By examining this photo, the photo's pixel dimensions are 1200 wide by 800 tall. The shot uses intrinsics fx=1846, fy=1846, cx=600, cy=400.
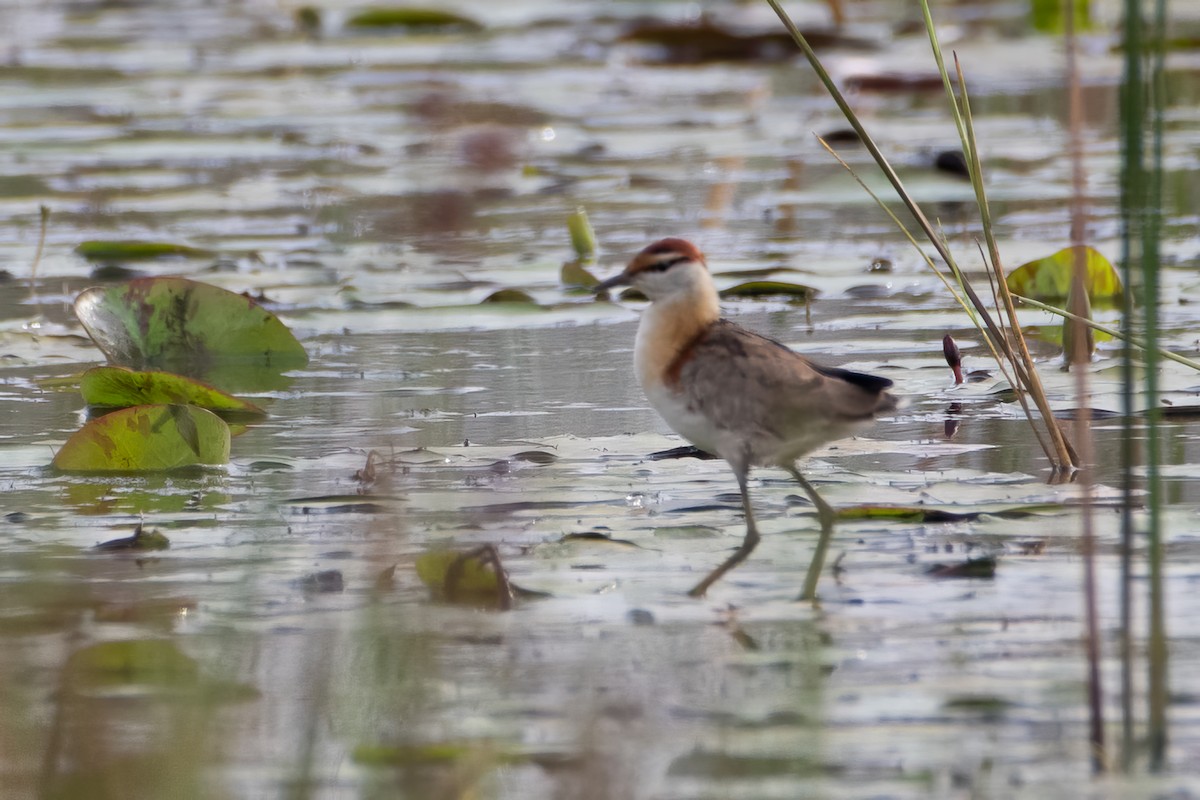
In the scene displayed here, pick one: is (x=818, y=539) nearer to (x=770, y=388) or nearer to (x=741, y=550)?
(x=741, y=550)

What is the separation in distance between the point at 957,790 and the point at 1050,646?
711 mm

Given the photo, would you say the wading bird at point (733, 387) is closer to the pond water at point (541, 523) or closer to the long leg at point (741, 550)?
the long leg at point (741, 550)

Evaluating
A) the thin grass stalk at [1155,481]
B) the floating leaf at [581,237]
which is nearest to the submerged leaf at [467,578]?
the thin grass stalk at [1155,481]

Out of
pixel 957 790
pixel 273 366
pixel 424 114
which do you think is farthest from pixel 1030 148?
pixel 957 790

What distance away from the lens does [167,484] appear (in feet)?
15.9

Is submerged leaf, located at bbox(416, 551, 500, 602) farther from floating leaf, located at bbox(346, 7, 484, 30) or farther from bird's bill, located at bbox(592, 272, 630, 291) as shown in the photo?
floating leaf, located at bbox(346, 7, 484, 30)

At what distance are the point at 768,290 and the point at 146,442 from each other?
9.50 feet

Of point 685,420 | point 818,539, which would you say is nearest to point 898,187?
point 685,420

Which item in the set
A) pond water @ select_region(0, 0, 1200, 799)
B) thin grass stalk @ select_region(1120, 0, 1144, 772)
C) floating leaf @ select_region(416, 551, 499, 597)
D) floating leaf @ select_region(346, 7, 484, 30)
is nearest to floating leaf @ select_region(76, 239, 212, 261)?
pond water @ select_region(0, 0, 1200, 799)

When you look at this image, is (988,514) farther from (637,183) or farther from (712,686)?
(637,183)

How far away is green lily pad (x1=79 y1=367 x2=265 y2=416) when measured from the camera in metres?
5.41

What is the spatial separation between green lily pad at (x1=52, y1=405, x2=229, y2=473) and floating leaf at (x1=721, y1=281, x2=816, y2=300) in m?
2.64

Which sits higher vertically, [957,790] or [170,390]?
[170,390]

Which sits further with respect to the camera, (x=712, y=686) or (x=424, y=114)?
(x=424, y=114)
